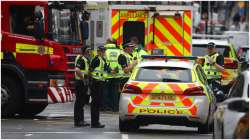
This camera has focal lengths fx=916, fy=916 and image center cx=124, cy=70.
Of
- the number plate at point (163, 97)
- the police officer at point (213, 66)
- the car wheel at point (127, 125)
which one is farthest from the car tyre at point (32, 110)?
the number plate at point (163, 97)

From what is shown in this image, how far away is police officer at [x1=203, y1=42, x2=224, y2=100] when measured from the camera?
1947 cm

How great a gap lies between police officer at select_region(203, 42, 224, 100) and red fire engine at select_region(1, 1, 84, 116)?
3.04 metres

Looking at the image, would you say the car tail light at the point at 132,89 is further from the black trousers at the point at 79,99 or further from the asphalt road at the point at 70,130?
the black trousers at the point at 79,99

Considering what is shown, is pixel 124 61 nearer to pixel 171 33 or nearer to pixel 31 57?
pixel 171 33

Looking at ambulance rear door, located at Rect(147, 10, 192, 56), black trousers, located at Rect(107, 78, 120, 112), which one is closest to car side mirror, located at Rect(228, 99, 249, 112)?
black trousers, located at Rect(107, 78, 120, 112)

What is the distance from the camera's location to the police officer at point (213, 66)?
19.5 m

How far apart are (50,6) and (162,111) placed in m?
4.45

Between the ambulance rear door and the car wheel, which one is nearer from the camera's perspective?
the car wheel

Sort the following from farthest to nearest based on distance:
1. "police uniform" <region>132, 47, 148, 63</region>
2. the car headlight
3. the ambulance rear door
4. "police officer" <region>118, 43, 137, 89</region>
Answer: the ambulance rear door
"police uniform" <region>132, 47, 148, 63</region>
"police officer" <region>118, 43, 137, 89</region>
the car headlight

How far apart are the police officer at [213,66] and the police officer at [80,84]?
10.7ft

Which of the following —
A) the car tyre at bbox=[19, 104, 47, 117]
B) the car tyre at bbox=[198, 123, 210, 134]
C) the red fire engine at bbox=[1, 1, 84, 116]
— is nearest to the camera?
the car tyre at bbox=[198, 123, 210, 134]

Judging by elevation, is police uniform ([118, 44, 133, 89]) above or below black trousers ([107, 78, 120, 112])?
above

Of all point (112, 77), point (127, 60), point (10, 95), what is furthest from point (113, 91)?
point (10, 95)

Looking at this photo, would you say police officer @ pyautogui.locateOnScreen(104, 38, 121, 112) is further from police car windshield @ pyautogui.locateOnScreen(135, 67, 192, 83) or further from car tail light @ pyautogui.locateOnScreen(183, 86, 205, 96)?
car tail light @ pyautogui.locateOnScreen(183, 86, 205, 96)
